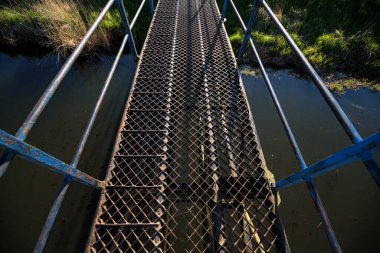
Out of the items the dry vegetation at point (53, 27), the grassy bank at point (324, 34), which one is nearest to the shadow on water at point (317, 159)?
the grassy bank at point (324, 34)

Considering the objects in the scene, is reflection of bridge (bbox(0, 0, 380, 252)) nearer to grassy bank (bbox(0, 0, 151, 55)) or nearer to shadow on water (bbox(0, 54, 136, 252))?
shadow on water (bbox(0, 54, 136, 252))

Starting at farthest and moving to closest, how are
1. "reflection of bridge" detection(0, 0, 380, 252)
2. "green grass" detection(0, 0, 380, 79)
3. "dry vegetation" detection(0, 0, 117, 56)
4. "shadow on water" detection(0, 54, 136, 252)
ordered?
"green grass" detection(0, 0, 380, 79) < "dry vegetation" detection(0, 0, 117, 56) < "shadow on water" detection(0, 54, 136, 252) < "reflection of bridge" detection(0, 0, 380, 252)

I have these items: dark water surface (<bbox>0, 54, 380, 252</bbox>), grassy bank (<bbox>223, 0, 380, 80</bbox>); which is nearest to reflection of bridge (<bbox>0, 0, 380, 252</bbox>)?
dark water surface (<bbox>0, 54, 380, 252</bbox>)

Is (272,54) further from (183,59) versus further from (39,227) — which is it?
(39,227)

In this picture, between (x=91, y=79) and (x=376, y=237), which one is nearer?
(x=376, y=237)

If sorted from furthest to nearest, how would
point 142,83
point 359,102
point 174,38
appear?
point 359,102 < point 174,38 < point 142,83

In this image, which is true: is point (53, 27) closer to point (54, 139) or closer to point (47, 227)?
point (54, 139)

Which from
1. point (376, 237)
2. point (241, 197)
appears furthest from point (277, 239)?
point (376, 237)
